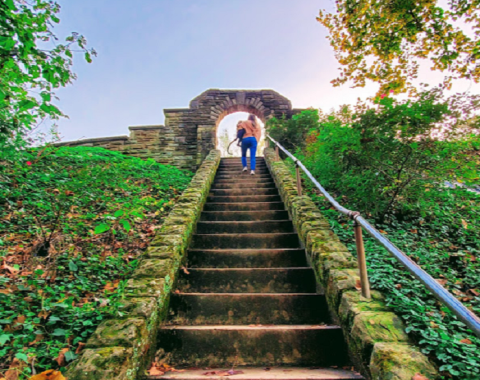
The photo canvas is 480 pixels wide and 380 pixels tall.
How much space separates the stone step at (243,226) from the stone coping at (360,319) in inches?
28.9

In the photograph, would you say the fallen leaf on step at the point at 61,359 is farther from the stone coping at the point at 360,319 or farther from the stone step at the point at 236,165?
the stone step at the point at 236,165

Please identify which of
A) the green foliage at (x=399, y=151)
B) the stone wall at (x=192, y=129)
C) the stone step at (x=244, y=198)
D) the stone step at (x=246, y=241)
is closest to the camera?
the green foliage at (x=399, y=151)

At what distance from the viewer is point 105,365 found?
1.52 meters

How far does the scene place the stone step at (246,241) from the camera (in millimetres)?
3543

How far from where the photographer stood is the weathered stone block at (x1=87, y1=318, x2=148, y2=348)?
167 centimetres

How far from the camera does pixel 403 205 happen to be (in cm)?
384

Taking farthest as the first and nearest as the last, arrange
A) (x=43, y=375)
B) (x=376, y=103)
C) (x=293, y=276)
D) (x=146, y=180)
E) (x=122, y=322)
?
(x=146, y=180) → (x=376, y=103) → (x=293, y=276) → (x=122, y=322) → (x=43, y=375)

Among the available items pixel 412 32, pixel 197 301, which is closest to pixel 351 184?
pixel 197 301

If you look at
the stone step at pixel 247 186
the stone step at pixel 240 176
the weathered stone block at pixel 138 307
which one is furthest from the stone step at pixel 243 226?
the stone step at pixel 240 176

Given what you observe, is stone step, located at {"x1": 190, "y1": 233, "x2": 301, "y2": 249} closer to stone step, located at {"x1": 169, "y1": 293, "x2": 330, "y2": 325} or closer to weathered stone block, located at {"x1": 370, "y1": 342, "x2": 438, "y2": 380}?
stone step, located at {"x1": 169, "y1": 293, "x2": 330, "y2": 325}

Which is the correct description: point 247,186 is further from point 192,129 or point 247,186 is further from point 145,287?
point 192,129

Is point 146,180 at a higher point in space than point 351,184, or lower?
higher

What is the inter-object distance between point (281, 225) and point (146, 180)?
12.1 feet

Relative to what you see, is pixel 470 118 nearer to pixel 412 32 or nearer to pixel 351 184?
pixel 351 184
